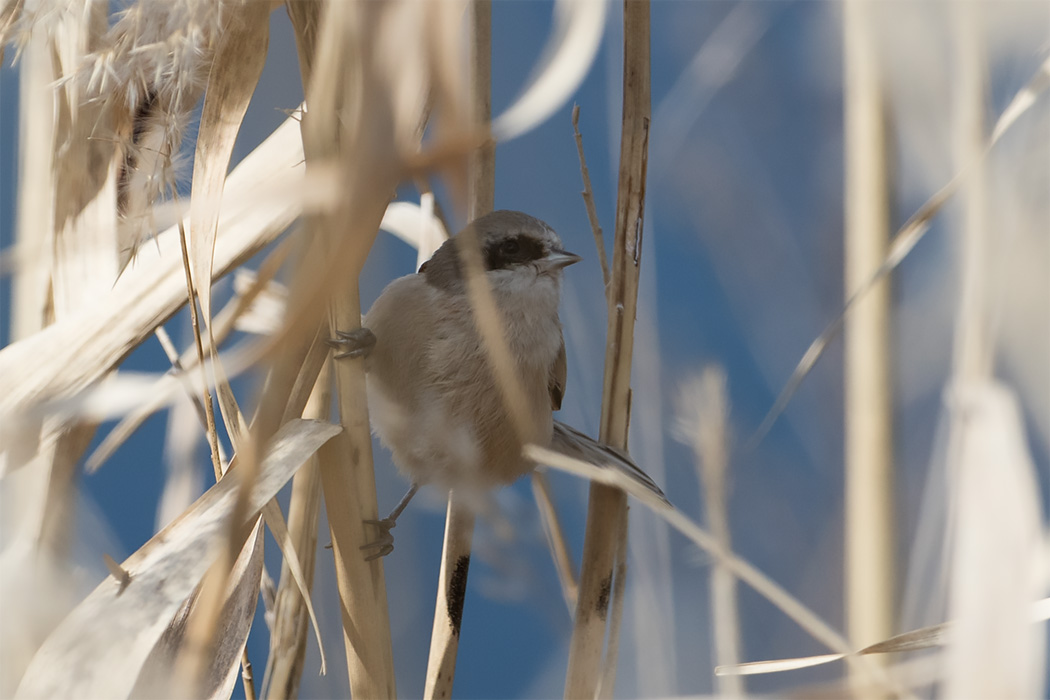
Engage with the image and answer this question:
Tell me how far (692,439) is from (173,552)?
2.77 ft

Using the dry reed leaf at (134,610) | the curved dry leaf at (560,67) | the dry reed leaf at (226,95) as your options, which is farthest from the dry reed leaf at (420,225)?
the curved dry leaf at (560,67)

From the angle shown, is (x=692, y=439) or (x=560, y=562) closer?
(x=560, y=562)

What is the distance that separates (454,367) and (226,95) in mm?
637

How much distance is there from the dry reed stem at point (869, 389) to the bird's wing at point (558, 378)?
52 cm

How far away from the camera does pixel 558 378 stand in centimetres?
151

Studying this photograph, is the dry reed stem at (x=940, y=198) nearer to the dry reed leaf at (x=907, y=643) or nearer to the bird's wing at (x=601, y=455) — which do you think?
the bird's wing at (x=601, y=455)

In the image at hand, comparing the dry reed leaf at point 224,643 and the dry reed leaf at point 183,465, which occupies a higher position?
the dry reed leaf at point 183,465

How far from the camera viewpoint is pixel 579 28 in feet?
1.45

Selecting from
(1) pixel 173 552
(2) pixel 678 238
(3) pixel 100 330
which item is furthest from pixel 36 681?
(2) pixel 678 238

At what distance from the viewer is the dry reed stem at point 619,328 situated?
33.9 inches

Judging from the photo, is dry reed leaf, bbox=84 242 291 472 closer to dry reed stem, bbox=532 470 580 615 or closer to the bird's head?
the bird's head

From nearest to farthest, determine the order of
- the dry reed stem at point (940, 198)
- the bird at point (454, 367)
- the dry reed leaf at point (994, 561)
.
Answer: the dry reed leaf at point (994, 561) < the dry reed stem at point (940, 198) < the bird at point (454, 367)

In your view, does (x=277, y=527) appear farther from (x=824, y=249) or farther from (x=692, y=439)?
(x=824, y=249)

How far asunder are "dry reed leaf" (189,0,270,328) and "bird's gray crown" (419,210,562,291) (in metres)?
0.56
